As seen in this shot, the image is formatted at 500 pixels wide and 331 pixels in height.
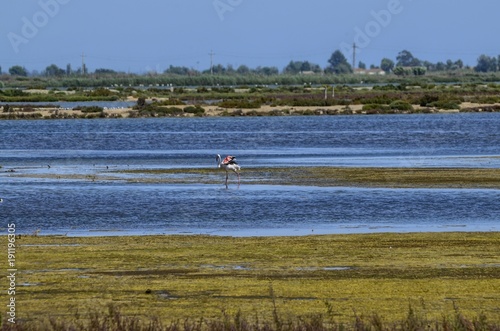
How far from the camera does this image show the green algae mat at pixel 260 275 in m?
13.3

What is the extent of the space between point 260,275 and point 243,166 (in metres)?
20.7

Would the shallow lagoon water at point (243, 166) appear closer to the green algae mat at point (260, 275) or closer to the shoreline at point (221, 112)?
the green algae mat at point (260, 275)

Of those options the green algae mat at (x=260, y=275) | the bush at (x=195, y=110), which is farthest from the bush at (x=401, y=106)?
the green algae mat at (x=260, y=275)

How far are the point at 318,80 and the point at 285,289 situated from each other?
162 meters

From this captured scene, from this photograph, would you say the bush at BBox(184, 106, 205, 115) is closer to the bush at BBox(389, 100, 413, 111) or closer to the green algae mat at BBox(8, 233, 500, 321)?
the bush at BBox(389, 100, 413, 111)

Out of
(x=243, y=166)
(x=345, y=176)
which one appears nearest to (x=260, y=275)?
(x=345, y=176)

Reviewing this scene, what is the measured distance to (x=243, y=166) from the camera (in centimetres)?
3609

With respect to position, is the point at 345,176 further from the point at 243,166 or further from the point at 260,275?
the point at 260,275

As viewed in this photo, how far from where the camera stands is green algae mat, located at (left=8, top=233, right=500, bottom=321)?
13.3 m

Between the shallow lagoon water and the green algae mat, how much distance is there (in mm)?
1900

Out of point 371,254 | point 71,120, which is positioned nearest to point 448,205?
point 371,254

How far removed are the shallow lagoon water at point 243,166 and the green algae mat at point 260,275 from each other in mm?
1900

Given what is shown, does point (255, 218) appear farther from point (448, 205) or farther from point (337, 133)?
point (337, 133)

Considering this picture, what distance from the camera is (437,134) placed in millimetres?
53312
